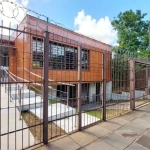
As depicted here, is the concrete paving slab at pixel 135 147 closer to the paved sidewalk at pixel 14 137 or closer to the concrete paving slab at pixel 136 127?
the concrete paving slab at pixel 136 127

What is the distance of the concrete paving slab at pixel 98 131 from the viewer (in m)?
3.24

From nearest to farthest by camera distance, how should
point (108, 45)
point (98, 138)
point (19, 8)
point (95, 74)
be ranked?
1. point (19, 8)
2. point (98, 138)
3. point (95, 74)
4. point (108, 45)

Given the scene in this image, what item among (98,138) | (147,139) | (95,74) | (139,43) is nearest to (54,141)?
(98,138)

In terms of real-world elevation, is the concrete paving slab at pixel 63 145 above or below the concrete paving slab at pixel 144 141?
above

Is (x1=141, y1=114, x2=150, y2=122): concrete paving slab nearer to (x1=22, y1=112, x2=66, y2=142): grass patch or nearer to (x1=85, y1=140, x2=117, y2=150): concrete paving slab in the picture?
(x1=85, y1=140, x2=117, y2=150): concrete paving slab

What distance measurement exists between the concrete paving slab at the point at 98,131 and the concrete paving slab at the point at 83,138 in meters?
0.14

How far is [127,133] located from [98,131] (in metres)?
0.68

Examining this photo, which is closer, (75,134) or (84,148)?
(84,148)

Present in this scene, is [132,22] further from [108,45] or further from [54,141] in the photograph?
[54,141]

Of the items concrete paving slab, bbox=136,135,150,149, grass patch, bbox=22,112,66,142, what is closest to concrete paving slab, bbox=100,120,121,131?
concrete paving slab, bbox=136,135,150,149

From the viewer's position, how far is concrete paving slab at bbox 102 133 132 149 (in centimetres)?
282

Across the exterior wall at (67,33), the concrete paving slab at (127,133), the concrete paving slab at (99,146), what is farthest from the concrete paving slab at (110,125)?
A: the exterior wall at (67,33)

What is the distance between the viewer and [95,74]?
11.3m

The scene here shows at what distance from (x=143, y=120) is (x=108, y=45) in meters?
10.9
